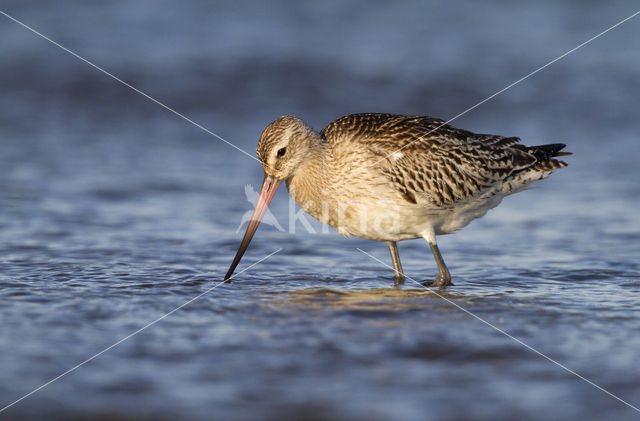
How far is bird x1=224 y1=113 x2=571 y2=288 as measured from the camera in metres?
6.59

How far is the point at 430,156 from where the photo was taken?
7.07 metres

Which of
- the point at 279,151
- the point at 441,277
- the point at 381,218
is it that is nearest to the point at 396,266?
the point at 441,277

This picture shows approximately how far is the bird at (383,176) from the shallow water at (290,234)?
19.0 inches

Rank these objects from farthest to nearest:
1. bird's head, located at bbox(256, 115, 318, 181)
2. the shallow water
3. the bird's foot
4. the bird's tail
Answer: the bird's tail < the bird's foot < bird's head, located at bbox(256, 115, 318, 181) < the shallow water

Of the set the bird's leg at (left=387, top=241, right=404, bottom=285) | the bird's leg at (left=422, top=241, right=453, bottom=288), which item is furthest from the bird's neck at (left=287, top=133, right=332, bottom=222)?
the bird's leg at (left=422, top=241, right=453, bottom=288)

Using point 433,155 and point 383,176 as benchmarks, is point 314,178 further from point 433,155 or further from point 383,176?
point 433,155

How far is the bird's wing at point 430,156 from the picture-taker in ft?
22.3

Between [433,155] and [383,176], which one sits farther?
[433,155]

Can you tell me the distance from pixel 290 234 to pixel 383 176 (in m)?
1.83

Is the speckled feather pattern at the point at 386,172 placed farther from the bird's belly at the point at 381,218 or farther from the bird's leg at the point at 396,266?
the bird's leg at the point at 396,266

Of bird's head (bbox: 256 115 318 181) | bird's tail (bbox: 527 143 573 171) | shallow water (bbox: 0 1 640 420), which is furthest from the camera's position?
bird's tail (bbox: 527 143 573 171)

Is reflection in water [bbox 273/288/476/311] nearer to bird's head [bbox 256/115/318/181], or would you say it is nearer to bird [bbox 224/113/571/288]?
bird [bbox 224/113/571/288]

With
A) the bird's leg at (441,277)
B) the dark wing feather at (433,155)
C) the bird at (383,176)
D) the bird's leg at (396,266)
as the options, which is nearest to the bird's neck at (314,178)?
the bird at (383,176)

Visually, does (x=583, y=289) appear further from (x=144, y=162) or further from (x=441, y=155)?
(x=144, y=162)
